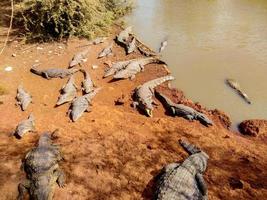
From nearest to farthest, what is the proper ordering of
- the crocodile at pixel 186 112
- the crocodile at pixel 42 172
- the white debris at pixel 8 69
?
1. the crocodile at pixel 42 172
2. the crocodile at pixel 186 112
3. the white debris at pixel 8 69

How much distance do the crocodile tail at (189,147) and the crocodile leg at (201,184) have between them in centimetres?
80

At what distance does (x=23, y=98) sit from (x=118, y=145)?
278 centimetres

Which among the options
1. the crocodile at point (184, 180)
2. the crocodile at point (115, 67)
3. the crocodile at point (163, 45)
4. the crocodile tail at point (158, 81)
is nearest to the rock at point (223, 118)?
the crocodile tail at point (158, 81)

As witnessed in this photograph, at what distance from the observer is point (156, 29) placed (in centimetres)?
1295

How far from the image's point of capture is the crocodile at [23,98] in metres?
8.27

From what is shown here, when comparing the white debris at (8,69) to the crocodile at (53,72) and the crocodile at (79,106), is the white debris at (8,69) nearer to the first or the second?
the crocodile at (53,72)

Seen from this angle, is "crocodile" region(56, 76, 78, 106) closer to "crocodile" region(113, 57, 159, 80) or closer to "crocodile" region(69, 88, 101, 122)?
"crocodile" region(69, 88, 101, 122)

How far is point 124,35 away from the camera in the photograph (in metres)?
11.8

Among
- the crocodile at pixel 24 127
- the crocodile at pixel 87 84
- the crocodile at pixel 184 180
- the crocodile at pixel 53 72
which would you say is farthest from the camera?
the crocodile at pixel 53 72

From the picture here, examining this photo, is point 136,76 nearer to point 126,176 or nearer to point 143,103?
point 143,103

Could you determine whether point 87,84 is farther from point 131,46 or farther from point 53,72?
point 131,46

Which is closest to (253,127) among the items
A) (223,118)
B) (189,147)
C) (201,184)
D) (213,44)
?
(223,118)

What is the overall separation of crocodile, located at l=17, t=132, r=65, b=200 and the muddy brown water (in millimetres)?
4089

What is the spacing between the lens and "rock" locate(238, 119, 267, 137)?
25.8ft
